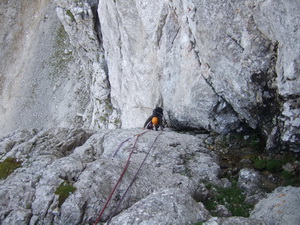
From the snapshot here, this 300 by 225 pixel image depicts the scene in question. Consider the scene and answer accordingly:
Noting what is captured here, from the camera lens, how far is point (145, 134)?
13812 mm

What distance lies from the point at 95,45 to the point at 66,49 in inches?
586

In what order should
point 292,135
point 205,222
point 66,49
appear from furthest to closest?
point 66,49 → point 292,135 → point 205,222

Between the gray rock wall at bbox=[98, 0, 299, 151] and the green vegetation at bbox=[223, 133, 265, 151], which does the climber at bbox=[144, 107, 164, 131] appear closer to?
the gray rock wall at bbox=[98, 0, 299, 151]

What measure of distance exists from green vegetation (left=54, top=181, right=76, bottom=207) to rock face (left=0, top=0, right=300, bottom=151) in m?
7.35

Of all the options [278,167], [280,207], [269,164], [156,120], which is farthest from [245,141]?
[156,120]

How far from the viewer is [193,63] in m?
13.5

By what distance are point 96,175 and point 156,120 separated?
25.6ft

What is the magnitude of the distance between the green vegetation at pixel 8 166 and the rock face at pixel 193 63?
8.47 m

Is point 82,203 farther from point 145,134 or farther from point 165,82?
point 165,82

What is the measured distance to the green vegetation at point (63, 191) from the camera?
27.9 ft

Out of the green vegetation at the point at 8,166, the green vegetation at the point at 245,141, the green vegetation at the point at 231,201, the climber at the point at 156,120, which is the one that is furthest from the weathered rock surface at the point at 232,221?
the climber at the point at 156,120

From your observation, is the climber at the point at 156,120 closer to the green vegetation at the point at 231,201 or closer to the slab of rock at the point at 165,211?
the green vegetation at the point at 231,201


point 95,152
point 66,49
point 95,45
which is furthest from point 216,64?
point 66,49

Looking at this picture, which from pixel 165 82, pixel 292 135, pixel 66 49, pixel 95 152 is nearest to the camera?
pixel 292 135
